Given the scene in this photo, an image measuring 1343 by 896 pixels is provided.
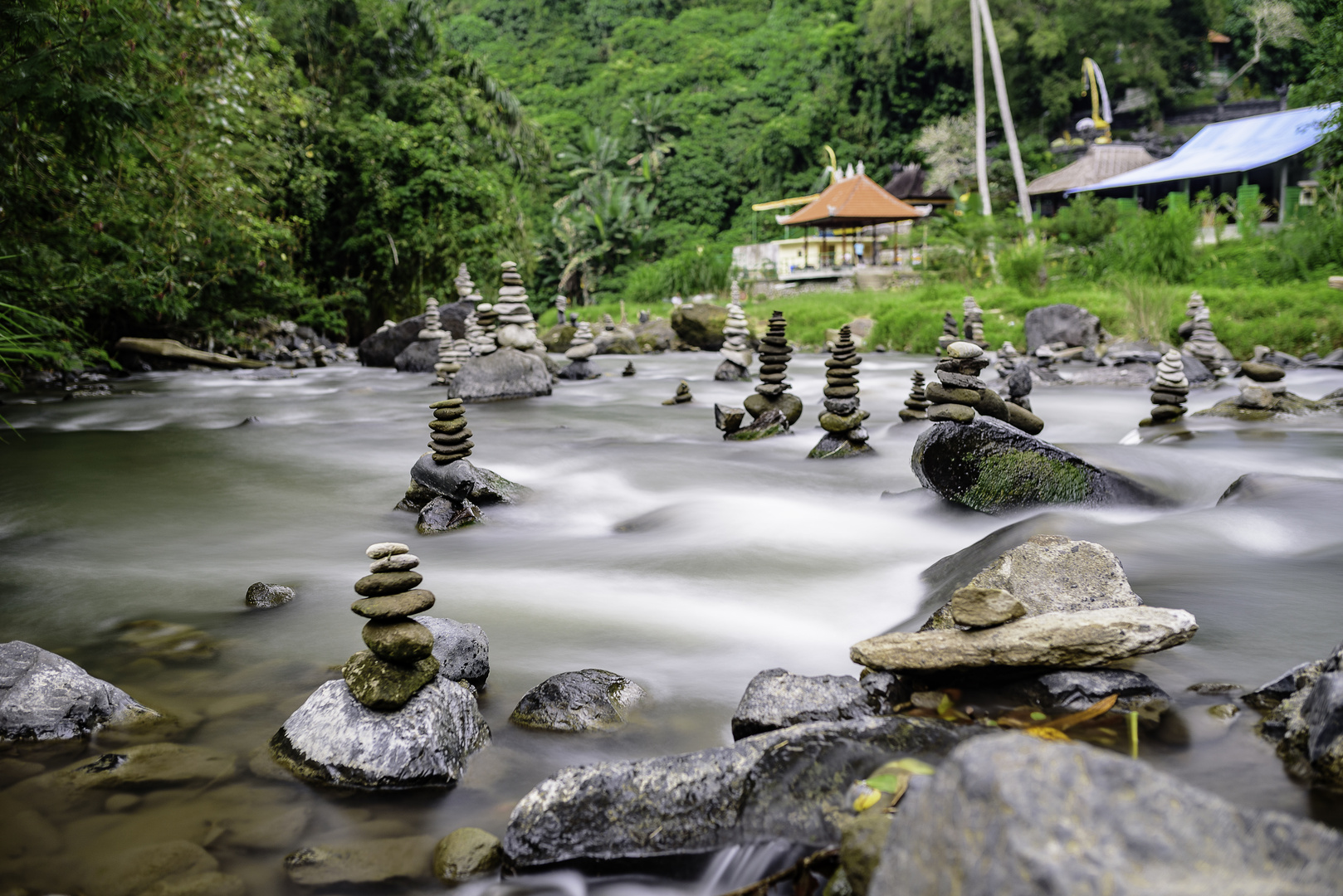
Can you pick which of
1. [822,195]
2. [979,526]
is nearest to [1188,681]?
[979,526]

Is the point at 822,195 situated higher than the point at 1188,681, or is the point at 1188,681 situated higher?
the point at 822,195

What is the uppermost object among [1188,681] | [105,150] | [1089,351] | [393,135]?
[393,135]

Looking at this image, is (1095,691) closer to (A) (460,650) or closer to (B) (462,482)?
(A) (460,650)

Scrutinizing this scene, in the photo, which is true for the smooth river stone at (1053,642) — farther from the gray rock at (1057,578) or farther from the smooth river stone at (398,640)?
the smooth river stone at (398,640)

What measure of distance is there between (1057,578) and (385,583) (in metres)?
2.47

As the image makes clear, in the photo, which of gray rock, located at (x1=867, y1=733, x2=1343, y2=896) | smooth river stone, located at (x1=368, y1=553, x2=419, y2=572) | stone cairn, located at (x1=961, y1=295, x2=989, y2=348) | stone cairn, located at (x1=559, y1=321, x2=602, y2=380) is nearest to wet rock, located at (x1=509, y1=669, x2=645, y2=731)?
smooth river stone, located at (x1=368, y1=553, x2=419, y2=572)

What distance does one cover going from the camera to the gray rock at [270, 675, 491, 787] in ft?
8.92

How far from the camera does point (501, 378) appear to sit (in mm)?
13430

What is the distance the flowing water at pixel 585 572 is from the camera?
263cm

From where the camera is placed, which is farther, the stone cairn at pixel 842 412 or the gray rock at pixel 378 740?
the stone cairn at pixel 842 412

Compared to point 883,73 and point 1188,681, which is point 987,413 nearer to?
point 1188,681

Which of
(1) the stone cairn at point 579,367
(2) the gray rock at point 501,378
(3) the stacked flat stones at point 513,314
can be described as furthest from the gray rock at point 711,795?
(1) the stone cairn at point 579,367

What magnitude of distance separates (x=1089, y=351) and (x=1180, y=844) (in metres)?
15.8

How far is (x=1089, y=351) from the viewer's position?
1553 centimetres
